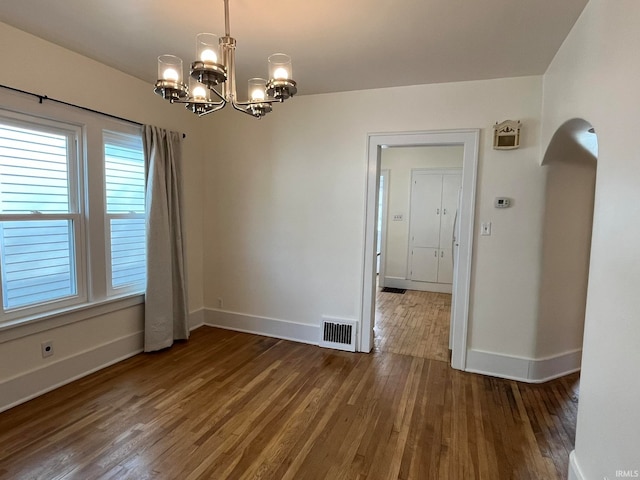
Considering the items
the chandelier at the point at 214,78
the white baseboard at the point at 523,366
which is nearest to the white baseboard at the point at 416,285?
the white baseboard at the point at 523,366

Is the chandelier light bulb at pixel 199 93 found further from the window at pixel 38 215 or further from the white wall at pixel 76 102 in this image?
the window at pixel 38 215

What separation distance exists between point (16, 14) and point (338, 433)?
3.33 m

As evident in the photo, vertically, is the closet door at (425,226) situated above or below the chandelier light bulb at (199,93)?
below

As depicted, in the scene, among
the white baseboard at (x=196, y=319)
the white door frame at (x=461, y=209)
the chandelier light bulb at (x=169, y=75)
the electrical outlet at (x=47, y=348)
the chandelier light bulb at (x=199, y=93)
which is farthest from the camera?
the white baseboard at (x=196, y=319)

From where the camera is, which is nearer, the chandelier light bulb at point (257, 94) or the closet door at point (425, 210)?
the chandelier light bulb at point (257, 94)

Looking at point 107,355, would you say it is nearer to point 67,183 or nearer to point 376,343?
point 67,183

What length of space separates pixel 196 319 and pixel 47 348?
5.30ft

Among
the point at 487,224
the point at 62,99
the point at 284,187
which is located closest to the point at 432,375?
the point at 487,224

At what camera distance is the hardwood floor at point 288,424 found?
1.91 m

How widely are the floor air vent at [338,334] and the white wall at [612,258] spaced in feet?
6.61

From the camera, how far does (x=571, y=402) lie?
8.64 ft

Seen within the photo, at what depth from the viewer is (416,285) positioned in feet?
20.7

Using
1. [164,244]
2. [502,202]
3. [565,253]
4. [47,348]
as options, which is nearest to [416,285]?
[565,253]

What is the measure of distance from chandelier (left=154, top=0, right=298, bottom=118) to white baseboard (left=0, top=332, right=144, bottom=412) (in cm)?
229
